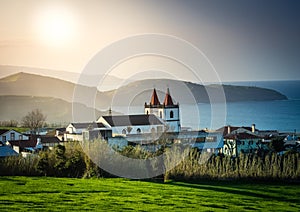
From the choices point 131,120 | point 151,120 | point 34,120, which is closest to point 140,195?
point 131,120

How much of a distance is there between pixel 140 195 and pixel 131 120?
26.1 m

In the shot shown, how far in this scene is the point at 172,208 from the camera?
613 cm

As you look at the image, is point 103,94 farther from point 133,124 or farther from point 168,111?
point 168,111

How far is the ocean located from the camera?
5319 centimetres

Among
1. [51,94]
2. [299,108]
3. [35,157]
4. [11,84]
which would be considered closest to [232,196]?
[35,157]

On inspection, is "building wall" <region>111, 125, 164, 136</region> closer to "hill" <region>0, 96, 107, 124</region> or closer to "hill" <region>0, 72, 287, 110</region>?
"hill" <region>0, 72, 287, 110</region>

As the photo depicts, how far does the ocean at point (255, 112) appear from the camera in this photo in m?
53.2

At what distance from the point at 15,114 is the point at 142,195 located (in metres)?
42.4

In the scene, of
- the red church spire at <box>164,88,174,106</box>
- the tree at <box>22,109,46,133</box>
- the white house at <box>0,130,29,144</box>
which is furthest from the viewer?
the tree at <box>22,109,46,133</box>

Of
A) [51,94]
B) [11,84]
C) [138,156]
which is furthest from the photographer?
[51,94]

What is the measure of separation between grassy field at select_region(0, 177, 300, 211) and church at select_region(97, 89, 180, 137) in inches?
801

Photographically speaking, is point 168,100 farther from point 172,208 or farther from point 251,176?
point 172,208

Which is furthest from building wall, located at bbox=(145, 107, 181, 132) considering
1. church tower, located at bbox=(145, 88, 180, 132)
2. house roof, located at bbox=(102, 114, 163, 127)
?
house roof, located at bbox=(102, 114, 163, 127)

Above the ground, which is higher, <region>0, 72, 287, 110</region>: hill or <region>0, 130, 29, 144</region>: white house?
<region>0, 72, 287, 110</region>: hill
